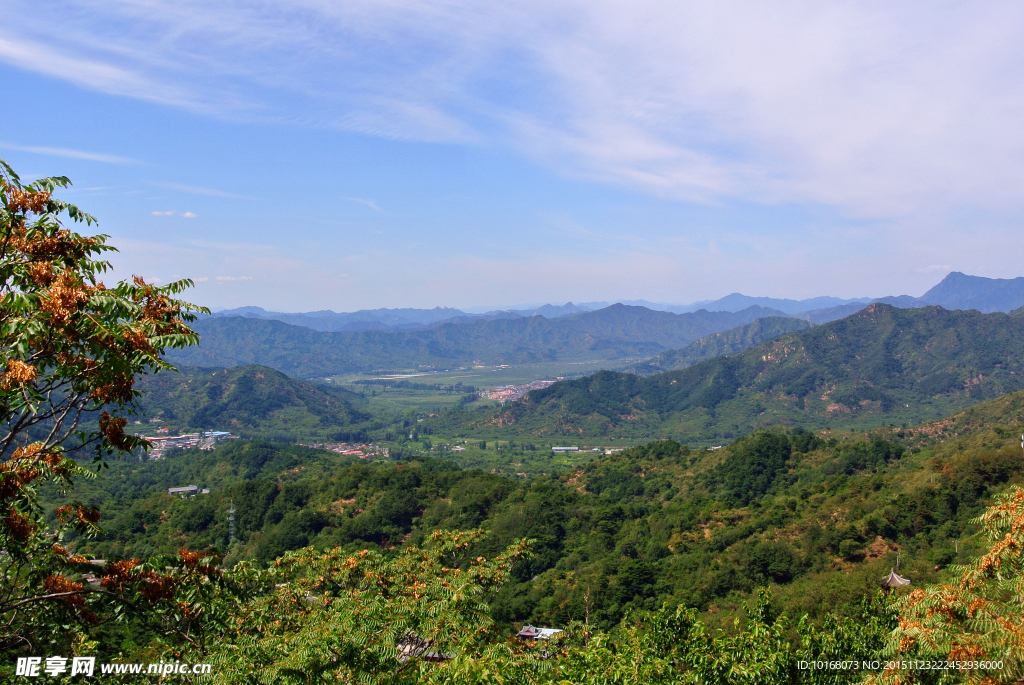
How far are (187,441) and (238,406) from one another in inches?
1611

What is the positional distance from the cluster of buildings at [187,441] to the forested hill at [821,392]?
72.3m

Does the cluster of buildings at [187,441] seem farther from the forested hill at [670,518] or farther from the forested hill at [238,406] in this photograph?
the forested hill at [670,518]

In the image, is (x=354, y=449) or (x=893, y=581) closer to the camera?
(x=893, y=581)

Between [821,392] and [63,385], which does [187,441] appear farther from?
[821,392]

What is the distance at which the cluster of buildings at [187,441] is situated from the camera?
129 m

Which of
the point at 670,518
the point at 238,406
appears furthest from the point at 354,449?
the point at 670,518

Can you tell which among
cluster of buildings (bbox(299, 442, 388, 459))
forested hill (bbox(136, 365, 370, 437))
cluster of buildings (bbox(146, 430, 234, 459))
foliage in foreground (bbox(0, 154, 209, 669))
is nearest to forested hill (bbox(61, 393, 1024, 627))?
foliage in foreground (bbox(0, 154, 209, 669))

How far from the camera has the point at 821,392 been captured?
177 metres

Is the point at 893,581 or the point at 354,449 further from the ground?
the point at 893,581

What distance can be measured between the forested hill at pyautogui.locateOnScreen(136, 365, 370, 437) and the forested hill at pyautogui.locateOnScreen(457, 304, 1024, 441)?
5129 centimetres

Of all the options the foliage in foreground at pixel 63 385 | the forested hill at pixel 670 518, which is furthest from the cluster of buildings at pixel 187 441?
the foliage in foreground at pixel 63 385

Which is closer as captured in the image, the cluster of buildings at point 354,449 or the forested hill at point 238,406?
the cluster of buildings at point 354,449

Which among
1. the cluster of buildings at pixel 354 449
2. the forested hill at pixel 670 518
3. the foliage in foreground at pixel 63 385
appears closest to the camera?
the foliage in foreground at pixel 63 385

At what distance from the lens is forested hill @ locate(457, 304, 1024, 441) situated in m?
161
